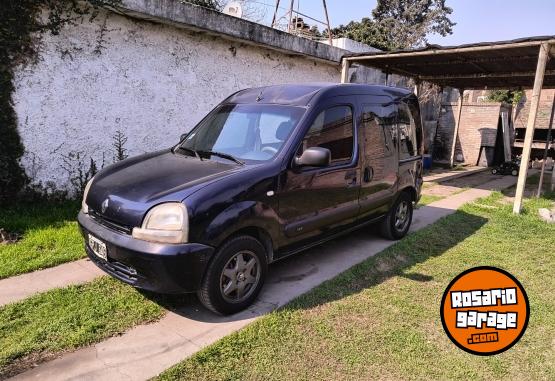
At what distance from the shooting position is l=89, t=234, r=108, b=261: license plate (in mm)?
3180

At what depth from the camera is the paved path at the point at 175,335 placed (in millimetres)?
2629

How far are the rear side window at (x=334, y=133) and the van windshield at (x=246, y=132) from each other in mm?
218

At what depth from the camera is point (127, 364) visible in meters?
2.70

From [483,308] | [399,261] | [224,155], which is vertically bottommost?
[399,261]

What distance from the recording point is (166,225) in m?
2.91

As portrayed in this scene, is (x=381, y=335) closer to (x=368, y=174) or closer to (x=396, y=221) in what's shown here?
(x=368, y=174)

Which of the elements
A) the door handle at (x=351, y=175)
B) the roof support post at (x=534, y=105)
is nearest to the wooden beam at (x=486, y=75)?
the roof support post at (x=534, y=105)

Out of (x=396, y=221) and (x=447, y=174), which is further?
(x=447, y=174)

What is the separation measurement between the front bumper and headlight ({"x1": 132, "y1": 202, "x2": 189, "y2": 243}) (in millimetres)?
46

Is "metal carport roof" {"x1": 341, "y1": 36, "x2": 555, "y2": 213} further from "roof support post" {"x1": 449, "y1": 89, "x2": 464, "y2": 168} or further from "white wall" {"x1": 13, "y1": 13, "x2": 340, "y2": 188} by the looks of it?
"white wall" {"x1": 13, "y1": 13, "x2": 340, "y2": 188}

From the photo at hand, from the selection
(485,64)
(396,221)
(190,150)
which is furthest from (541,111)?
(190,150)

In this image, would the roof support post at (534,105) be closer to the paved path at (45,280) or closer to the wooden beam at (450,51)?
the wooden beam at (450,51)

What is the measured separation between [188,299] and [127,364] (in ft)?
3.02

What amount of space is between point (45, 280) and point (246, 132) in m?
2.45
